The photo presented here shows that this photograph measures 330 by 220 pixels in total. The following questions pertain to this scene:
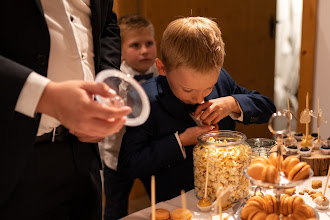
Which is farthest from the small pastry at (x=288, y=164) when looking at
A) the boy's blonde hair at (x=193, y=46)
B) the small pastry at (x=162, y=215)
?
the boy's blonde hair at (x=193, y=46)

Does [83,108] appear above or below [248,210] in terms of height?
above

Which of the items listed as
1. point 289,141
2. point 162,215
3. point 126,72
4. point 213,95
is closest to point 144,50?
point 126,72

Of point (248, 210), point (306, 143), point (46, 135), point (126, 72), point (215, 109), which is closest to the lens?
point (248, 210)

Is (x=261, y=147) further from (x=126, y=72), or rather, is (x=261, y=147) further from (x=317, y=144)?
(x=126, y=72)

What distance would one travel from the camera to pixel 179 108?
4.86ft

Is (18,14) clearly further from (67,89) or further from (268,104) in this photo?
(268,104)

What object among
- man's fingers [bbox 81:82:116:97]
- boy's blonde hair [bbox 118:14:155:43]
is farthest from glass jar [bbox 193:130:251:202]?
boy's blonde hair [bbox 118:14:155:43]

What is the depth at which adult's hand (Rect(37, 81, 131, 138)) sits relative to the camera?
826mm

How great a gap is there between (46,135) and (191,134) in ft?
1.65

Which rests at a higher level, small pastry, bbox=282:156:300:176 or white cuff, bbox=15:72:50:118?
white cuff, bbox=15:72:50:118

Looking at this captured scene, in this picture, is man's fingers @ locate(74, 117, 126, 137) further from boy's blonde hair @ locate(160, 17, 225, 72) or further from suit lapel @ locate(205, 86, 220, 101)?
suit lapel @ locate(205, 86, 220, 101)

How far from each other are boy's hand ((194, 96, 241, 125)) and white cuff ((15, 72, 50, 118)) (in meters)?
0.69

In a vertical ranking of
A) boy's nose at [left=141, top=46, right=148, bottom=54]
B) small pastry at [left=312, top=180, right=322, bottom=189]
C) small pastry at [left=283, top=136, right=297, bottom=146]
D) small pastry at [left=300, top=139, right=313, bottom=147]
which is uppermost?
boy's nose at [left=141, top=46, right=148, bottom=54]

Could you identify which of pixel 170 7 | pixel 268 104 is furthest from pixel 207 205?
pixel 170 7
